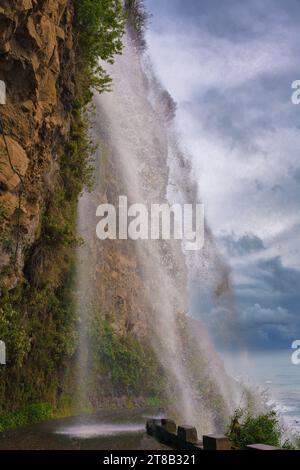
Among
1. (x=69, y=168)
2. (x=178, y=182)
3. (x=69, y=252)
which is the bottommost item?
(x=69, y=252)

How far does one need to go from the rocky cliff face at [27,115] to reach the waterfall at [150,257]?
681cm

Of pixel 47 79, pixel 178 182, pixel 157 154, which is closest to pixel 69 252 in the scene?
pixel 47 79

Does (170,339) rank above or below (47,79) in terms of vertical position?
below

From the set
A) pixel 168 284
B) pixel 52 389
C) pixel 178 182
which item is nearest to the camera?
pixel 52 389

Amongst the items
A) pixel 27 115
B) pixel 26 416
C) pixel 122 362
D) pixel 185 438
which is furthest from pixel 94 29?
pixel 122 362

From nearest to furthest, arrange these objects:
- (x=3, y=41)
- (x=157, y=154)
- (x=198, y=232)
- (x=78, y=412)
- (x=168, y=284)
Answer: (x=3, y=41) → (x=78, y=412) → (x=168, y=284) → (x=157, y=154) → (x=198, y=232)

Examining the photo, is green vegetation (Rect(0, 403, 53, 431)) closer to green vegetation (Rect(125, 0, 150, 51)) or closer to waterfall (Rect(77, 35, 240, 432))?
waterfall (Rect(77, 35, 240, 432))

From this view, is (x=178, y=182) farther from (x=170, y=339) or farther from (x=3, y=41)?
(x=3, y=41)

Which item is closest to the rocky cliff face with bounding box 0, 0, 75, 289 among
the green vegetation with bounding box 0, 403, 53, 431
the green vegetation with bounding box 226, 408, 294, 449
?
the green vegetation with bounding box 0, 403, 53, 431

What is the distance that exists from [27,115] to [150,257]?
2460 cm

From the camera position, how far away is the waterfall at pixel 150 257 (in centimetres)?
2802

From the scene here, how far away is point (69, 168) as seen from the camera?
1859cm
